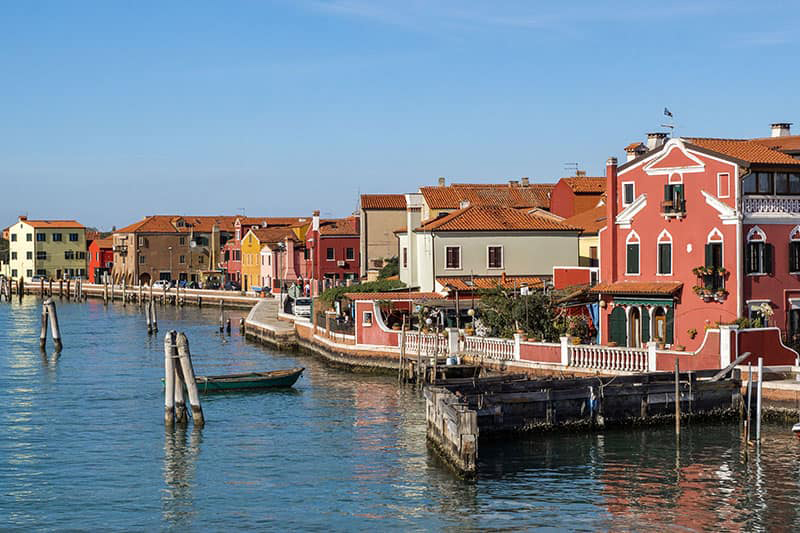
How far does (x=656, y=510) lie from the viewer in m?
28.4

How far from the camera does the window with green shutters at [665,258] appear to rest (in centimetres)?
4672

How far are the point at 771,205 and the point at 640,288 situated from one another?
595 centimetres

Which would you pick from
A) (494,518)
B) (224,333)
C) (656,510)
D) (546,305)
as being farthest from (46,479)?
(224,333)

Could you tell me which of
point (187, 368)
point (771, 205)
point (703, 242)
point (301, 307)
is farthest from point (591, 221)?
point (187, 368)

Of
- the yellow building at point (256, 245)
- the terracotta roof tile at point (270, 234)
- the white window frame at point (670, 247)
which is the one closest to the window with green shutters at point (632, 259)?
the white window frame at point (670, 247)

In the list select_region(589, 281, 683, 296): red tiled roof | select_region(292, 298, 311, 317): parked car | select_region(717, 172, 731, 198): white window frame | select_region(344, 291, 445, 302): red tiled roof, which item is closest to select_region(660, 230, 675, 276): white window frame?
select_region(589, 281, 683, 296): red tiled roof

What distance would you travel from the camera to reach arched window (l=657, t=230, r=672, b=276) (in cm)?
4675

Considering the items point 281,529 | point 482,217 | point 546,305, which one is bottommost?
point 281,529

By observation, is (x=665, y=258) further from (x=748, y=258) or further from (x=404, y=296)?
(x=404, y=296)

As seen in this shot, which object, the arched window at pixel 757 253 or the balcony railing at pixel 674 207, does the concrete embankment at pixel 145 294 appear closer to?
the balcony railing at pixel 674 207

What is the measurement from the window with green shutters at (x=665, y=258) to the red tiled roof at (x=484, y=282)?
48.1 ft

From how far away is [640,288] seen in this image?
47.0 meters

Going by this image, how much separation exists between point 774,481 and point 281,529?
12.7m

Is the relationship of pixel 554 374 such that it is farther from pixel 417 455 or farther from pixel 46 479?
pixel 46 479
